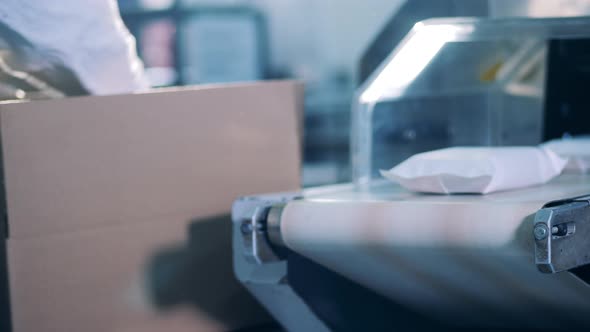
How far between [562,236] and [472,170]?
201 millimetres

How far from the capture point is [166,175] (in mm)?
1157

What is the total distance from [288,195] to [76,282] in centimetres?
32

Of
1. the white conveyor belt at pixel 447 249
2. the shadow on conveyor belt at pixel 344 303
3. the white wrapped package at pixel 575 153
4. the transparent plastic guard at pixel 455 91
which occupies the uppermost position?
the transparent plastic guard at pixel 455 91

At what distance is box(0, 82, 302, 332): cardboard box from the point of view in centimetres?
103

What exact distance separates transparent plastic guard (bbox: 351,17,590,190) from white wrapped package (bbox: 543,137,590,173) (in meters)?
0.14

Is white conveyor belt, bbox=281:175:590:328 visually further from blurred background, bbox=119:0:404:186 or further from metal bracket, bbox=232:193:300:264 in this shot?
blurred background, bbox=119:0:404:186

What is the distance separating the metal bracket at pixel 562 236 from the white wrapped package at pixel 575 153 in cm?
43

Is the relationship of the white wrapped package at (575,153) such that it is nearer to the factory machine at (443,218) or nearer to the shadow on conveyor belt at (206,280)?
the factory machine at (443,218)

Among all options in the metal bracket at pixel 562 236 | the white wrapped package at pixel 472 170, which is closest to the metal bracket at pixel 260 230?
the white wrapped package at pixel 472 170

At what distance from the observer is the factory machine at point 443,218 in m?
0.83

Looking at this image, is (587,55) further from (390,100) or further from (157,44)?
(157,44)

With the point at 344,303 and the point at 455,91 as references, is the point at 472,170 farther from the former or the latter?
the point at 455,91

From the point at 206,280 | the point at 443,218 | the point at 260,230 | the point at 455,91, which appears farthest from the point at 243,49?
the point at 443,218

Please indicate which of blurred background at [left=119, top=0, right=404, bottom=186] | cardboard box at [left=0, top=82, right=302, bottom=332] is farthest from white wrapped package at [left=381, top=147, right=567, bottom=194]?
blurred background at [left=119, top=0, right=404, bottom=186]
